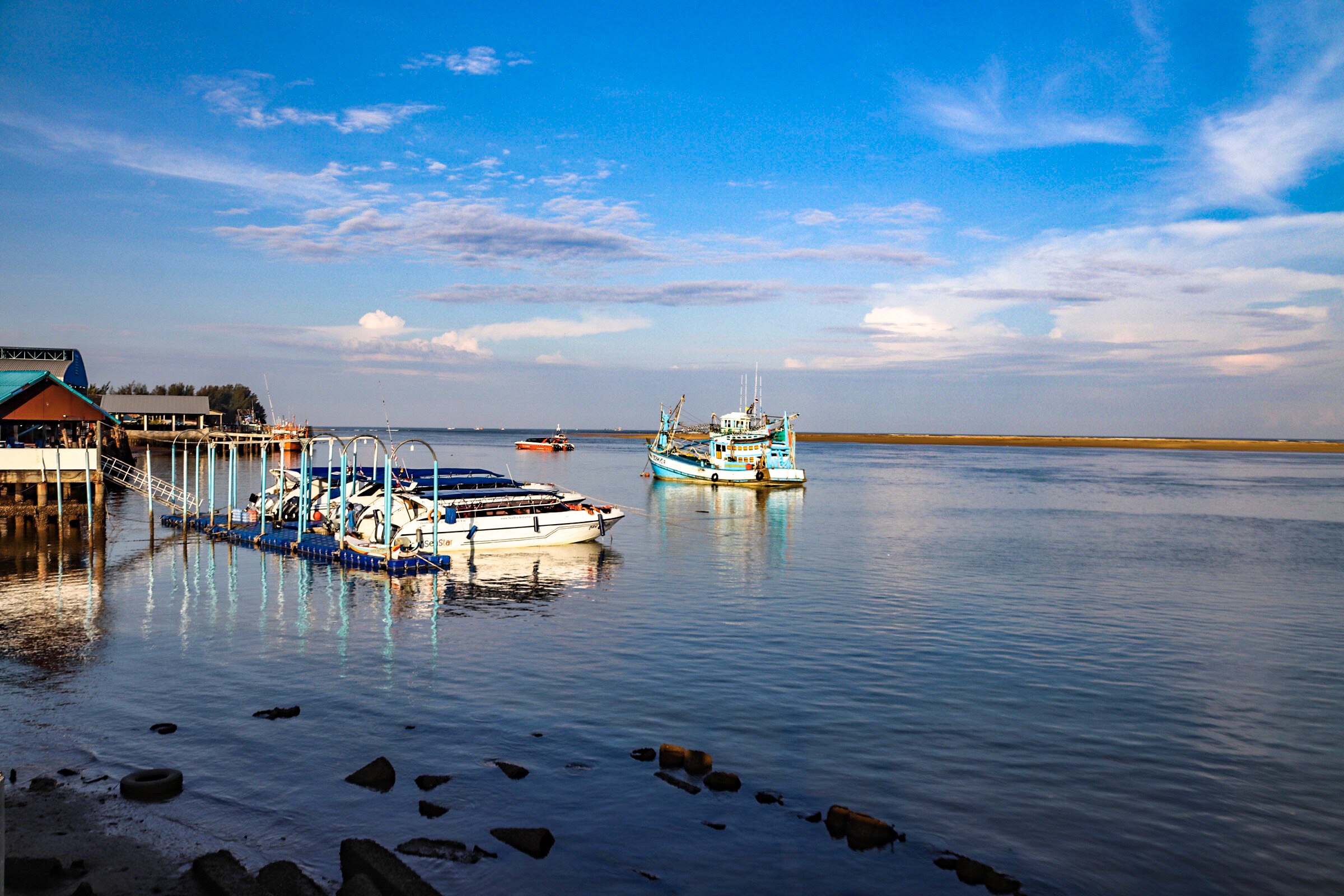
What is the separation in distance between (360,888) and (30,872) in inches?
173

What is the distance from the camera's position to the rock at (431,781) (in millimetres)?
14438

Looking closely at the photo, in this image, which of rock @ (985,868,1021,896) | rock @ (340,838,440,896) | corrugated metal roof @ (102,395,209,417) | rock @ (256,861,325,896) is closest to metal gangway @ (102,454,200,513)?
rock @ (256,861,325,896)

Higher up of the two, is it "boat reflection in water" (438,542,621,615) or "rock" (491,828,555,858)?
"rock" (491,828,555,858)

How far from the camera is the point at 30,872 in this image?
1087 cm

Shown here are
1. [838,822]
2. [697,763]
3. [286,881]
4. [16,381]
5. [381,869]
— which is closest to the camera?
[286,881]

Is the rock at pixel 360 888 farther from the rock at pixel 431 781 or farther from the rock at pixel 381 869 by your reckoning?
the rock at pixel 431 781

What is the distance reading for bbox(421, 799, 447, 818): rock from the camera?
1341 centimetres

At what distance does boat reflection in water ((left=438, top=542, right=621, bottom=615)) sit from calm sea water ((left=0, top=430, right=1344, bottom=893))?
266 mm

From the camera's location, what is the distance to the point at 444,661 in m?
22.7

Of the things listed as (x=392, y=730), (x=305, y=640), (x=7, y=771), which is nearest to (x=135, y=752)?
(x=7, y=771)

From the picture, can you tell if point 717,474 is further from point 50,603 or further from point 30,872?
point 30,872

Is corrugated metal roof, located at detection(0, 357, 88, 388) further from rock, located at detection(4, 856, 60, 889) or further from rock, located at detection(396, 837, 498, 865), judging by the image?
rock, located at detection(396, 837, 498, 865)

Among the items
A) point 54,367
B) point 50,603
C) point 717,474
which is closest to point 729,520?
point 717,474

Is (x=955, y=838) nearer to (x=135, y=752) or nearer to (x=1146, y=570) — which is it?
(x=135, y=752)
